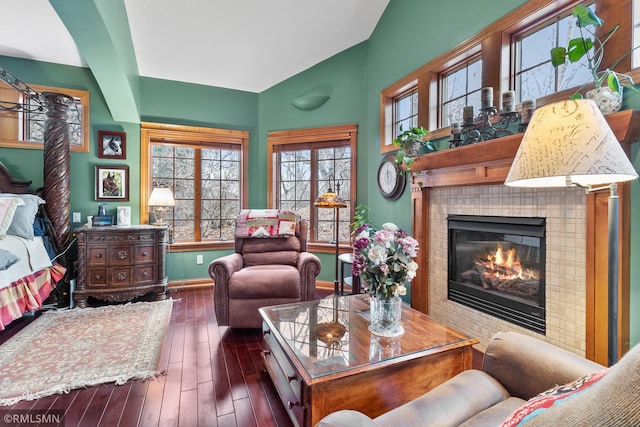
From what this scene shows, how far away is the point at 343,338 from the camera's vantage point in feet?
5.01

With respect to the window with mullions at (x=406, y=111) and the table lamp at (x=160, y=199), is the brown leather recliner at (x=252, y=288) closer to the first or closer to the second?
the table lamp at (x=160, y=199)

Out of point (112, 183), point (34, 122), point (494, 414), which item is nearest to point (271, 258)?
point (112, 183)

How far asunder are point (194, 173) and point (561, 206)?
407cm

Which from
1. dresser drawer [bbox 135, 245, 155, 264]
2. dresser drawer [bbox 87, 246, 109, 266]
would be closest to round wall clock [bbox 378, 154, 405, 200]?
dresser drawer [bbox 135, 245, 155, 264]

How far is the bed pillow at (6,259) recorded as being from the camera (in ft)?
7.72

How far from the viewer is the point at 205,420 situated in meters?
1.55

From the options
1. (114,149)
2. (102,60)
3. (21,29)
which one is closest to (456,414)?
(102,60)

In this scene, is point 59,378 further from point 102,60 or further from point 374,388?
point 102,60

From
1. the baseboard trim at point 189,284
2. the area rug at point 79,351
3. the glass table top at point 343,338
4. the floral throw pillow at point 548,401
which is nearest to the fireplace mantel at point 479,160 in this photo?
the glass table top at point 343,338

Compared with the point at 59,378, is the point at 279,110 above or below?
above

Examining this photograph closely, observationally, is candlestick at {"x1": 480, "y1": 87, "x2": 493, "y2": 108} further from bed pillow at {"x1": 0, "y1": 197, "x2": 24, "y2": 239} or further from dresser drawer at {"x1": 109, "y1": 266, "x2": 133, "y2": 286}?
bed pillow at {"x1": 0, "y1": 197, "x2": 24, "y2": 239}

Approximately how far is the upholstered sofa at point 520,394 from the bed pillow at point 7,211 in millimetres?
3545

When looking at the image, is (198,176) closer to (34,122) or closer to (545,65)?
(34,122)

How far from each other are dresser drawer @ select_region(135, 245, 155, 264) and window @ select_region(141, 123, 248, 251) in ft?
1.90
